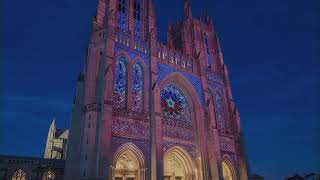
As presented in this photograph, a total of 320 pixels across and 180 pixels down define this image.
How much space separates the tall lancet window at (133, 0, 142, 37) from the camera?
30202mm

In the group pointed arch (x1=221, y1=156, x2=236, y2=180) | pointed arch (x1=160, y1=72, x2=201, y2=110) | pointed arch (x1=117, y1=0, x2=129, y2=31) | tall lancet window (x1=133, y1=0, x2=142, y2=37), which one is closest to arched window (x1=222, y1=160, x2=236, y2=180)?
pointed arch (x1=221, y1=156, x2=236, y2=180)

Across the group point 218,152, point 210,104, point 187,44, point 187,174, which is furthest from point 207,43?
point 187,174

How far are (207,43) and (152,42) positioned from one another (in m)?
13.0

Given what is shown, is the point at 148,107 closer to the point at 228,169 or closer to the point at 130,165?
the point at 130,165

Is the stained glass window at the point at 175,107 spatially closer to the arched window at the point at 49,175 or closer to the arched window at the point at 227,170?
the arched window at the point at 227,170

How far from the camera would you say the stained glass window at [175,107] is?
28.8m

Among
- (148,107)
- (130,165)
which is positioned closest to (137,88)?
(148,107)

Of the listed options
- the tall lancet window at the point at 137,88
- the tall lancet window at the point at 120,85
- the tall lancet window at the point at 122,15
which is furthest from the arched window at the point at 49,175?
the tall lancet window at the point at 122,15

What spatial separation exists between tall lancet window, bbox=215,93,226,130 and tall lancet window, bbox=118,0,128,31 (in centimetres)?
1591

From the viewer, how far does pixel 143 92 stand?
27.0 m

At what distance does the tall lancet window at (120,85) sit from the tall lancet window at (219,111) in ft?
47.2

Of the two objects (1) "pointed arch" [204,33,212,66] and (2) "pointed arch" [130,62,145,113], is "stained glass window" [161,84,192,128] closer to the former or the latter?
(2) "pointed arch" [130,62,145,113]

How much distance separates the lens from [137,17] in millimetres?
31531

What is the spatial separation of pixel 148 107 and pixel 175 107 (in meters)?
4.83
